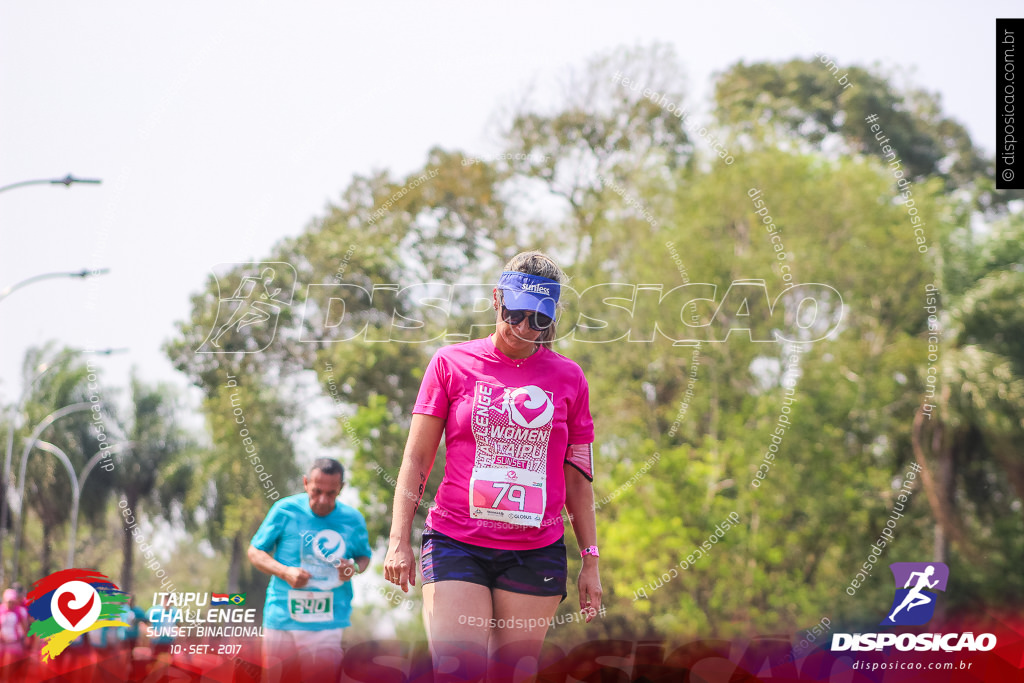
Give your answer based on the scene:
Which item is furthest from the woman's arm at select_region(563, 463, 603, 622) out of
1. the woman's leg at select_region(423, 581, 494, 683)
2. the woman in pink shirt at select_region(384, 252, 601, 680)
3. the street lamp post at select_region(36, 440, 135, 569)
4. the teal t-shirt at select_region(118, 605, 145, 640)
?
the street lamp post at select_region(36, 440, 135, 569)

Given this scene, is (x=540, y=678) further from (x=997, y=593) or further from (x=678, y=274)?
(x=997, y=593)

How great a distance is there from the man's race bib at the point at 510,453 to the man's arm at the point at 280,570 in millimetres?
1502

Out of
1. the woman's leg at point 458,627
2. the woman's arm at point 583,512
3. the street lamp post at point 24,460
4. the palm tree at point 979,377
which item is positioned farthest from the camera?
the palm tree at point 979,377

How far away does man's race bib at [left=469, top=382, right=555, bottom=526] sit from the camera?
2.99 m

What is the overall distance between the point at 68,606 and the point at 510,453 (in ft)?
8.02

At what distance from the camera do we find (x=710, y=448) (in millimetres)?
13203

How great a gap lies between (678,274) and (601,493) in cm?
305

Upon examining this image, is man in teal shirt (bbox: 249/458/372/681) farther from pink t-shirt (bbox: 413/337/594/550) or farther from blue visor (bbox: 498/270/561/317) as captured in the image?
blue visor (bbox: 498/270/561/317)

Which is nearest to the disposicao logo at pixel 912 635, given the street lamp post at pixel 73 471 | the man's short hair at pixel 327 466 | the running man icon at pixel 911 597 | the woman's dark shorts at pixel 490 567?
the running man icon at pixel 911 597

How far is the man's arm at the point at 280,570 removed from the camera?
4.15 m

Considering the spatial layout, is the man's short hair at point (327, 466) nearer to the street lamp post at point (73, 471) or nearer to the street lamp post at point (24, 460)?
the street lamp post at point (73, 471)

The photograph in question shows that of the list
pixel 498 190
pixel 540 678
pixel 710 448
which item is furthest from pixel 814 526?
Result: pixel 540 678

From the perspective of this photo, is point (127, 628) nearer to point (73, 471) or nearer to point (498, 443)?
point (498, 443)

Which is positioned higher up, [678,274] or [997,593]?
[678,274]
